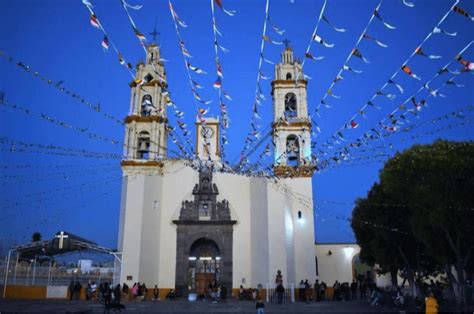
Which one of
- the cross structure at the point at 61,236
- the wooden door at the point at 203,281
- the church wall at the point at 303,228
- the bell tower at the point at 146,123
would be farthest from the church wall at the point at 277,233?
the cross structure at the point at 61,236

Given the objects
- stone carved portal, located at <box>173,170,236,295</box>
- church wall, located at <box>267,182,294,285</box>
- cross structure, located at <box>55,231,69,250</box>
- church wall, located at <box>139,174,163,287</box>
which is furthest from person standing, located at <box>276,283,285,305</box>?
cross structure, located at <box>55,231,69,250</box>

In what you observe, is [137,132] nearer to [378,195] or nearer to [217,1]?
[378,195]

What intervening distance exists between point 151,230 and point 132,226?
115cm

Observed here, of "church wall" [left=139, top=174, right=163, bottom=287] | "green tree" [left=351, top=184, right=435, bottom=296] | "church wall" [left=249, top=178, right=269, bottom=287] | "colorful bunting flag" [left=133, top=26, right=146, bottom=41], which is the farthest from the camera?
"church wall" [left=249, top=178, right=269, bottom=287]

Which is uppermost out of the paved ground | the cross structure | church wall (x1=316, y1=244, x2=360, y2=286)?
the cross structure

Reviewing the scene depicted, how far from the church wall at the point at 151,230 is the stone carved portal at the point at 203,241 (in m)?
1.15

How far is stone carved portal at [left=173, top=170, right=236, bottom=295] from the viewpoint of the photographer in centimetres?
2353

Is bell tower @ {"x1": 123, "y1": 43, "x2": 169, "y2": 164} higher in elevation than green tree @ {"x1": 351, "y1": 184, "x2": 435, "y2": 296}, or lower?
higher

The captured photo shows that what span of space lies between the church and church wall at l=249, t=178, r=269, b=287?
0.05 metres

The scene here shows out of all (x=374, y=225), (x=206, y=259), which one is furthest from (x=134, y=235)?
(x=374, y=225)

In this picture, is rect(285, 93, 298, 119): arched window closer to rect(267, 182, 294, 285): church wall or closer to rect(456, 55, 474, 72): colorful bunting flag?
rect(267, 182, 294, 285): church wall

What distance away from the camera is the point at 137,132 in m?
24.4

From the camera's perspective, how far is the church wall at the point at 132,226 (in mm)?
21656

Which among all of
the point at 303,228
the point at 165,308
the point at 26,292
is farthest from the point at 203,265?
the point at 26,292
